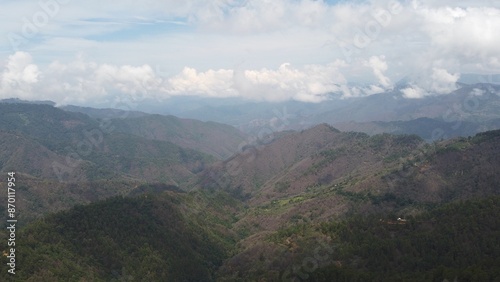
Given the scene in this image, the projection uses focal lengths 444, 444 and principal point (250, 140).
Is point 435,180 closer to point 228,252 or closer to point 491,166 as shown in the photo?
point 491,166

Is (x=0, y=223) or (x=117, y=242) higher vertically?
(x=117, y=242)

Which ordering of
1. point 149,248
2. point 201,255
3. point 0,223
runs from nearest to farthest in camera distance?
1. point 149,248
2. point 201,255
3. point 0,223

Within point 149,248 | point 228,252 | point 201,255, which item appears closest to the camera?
point 149,248

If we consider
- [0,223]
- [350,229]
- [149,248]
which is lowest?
[0,223]

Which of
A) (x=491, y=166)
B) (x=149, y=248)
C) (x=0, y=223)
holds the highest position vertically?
(x=491, y=166)

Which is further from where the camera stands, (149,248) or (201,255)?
(201,255)

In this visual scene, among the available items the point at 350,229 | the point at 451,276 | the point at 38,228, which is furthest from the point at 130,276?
the point at 451,276

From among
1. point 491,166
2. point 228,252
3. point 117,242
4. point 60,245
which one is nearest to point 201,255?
point 228,252

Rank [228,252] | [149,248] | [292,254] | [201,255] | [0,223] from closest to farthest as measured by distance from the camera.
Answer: [292,254] < [149,248] < [201,255] < [228,252] < [0,223]

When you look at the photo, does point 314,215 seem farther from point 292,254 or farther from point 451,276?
point 451,276
